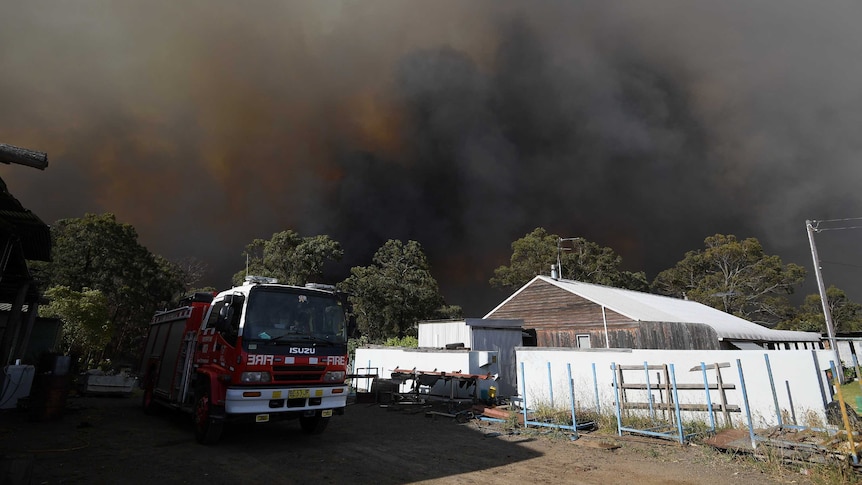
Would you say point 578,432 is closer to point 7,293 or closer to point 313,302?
point 313,302

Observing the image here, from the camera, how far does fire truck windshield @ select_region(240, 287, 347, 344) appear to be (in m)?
8.07

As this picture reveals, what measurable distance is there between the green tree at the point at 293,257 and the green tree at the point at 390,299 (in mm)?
3381

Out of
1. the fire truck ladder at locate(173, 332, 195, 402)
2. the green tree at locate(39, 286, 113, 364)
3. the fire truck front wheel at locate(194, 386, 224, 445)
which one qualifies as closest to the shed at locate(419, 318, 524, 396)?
the fire truck ladder at locate(173, 332, 195, 402)

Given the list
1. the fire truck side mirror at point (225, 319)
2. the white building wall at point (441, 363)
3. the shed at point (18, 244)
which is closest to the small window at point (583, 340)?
the white building wall at point (441, 363)

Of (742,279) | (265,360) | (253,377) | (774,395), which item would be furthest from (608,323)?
(742,279)

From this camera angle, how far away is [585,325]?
24.0 m

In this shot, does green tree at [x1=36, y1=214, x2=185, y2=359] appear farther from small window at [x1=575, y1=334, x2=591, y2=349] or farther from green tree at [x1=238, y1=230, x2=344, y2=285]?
small window at [x1=575, y1=334, x2=591, y2=349]

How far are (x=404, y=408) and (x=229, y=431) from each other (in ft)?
21.9

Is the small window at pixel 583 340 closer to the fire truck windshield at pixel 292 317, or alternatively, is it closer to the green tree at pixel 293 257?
the fire truck windshield at pixel 292 317

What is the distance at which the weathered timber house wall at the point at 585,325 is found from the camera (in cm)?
2152

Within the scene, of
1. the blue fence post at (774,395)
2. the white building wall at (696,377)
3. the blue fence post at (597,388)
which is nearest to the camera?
the blue fence post at (774,395)

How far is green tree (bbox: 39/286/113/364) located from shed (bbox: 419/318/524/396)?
1648 cm

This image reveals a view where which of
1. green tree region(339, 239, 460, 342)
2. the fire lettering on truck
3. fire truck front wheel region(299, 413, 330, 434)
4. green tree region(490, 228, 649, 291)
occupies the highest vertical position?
green tree region(490, 228, 649, 291)

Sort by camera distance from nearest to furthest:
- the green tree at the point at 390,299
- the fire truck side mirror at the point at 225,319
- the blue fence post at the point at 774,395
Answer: the fire truck side mirror at the point at 225,319
the blue fence post at the point at 774,395
the green tree at the point at 390,299
